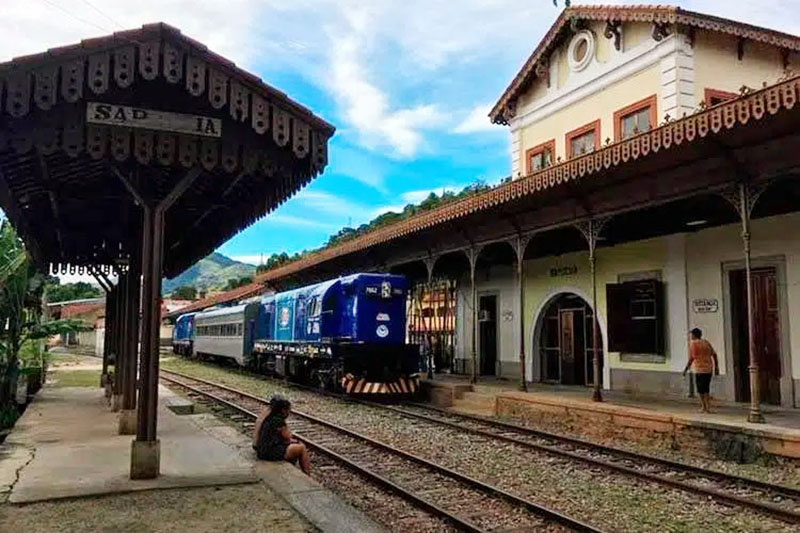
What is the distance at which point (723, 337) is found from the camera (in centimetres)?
1250

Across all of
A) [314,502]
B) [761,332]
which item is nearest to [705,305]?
[761,332]

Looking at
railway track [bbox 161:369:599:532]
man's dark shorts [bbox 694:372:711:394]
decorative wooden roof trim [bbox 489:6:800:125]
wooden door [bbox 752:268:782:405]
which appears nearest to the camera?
railway track [bbox 161:369:599:532]

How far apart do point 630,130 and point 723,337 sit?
540 cm

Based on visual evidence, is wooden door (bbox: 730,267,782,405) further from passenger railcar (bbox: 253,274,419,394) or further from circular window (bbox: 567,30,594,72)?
passenger railcar (bbox: 253,274,419,394)

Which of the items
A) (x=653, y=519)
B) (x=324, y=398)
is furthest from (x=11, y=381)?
(x=653, y=519)

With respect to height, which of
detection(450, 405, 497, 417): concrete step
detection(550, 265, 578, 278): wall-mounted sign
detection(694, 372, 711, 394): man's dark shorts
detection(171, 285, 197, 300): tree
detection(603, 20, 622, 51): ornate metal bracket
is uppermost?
detection(603, 20, 622, 51): ornate metal bracket

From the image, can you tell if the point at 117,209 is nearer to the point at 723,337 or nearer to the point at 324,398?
the point at 324,398

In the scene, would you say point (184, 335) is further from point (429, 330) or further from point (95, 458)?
point (95, 458)

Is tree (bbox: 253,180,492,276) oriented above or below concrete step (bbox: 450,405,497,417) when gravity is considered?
above

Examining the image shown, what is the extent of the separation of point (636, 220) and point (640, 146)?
351cm

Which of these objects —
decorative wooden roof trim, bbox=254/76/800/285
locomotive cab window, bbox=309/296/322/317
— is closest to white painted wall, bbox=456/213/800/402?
decorative wooden roof trim, bbox=254/76/800/285

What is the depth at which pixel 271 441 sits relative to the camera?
7.37m

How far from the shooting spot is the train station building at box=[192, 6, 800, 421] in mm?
9836

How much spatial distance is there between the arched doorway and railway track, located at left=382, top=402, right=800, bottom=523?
15.9 feet
